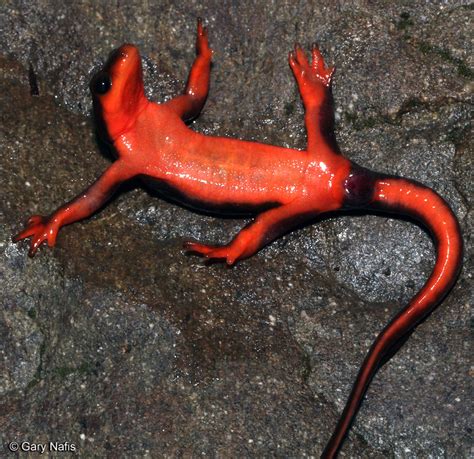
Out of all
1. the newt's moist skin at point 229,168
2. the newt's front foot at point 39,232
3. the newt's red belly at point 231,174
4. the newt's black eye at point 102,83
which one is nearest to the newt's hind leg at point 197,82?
the newt's moist skin at point 229,168

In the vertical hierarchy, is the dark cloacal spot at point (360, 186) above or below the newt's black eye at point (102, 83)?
below

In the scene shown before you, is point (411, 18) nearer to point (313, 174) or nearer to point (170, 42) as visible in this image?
point (313, 174)

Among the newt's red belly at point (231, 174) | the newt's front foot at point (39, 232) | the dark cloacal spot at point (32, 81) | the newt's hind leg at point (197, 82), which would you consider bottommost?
the newt's front foot at point (39, 232)

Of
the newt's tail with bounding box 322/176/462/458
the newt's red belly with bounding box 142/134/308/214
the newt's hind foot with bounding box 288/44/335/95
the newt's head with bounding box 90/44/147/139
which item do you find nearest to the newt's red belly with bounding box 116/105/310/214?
the newt's red belly with bounding box 142/134/308/214

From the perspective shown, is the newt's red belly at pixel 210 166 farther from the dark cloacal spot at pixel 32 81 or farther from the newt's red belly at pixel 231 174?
the dark cloacal spot at pixel 32 81

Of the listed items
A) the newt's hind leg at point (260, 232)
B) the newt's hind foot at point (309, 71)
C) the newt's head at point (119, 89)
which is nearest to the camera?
the newt's head at point (119, 89)

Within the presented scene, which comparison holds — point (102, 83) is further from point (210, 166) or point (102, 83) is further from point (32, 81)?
point (210, 166)

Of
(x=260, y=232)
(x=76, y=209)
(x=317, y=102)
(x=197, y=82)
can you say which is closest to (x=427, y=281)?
(x=260, y=232)

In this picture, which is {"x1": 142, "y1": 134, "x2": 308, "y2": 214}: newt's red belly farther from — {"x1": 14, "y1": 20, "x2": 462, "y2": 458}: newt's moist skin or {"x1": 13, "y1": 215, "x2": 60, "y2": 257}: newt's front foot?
{"x1": 13, "y1": 215, "x2": 60, "y2": 257}: newt's front foot

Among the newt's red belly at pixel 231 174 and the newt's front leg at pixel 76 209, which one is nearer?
the newt's front leg at pixel 76 209
